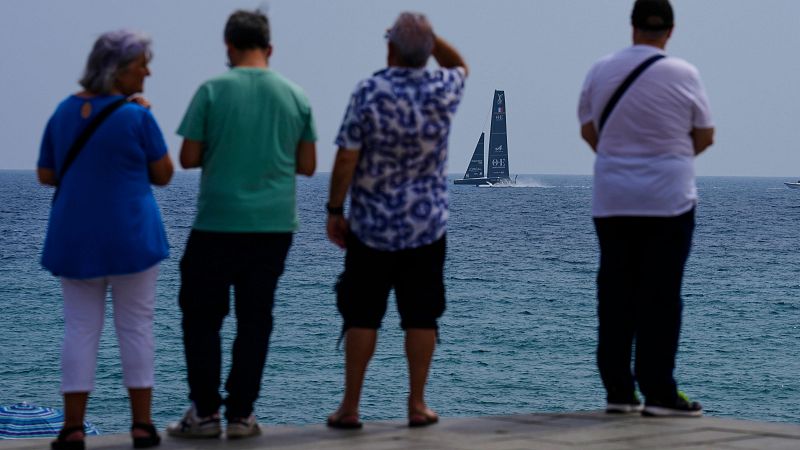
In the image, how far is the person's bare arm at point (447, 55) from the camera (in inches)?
198

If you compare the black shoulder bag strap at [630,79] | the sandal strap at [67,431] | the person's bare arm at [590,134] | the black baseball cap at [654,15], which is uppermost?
the black baseball cap at [654,15]

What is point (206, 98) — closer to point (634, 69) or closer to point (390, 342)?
point (634, 69)

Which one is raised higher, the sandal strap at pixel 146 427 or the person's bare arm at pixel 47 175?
the person's bare arm at pixel 47 175

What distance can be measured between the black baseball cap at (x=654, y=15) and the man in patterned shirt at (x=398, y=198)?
29.2 inches

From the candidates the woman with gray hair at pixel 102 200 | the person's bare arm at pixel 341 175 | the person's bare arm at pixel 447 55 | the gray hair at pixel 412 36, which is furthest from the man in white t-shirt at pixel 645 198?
the woman with gray hair at pixel 102 200

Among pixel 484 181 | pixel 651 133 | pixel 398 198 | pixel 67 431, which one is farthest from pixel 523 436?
pixel 484 181

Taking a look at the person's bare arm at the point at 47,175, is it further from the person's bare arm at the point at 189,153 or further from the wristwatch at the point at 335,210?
the wristwatch at the point at 335,210

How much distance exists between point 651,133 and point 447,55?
0.83m

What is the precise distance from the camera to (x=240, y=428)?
15.6 ft

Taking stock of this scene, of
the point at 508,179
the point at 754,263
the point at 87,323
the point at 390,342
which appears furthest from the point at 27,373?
the point at 508,179

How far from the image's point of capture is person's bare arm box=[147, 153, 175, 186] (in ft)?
14.9

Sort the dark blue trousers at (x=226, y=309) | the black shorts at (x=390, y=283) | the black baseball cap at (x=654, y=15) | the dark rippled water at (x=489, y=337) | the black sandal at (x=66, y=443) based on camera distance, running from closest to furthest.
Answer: the black sandal at (x=66, y=443), the dark blue trousers at (x=226, y=309), the black shorts at (x=390, y=283), the black baseball cap at (x=654, y=15), the dark rippled water at (x=489, y=337)

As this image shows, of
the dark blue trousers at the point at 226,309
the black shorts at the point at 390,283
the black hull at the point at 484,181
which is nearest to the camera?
the dark blue trousers at the point at 226,309

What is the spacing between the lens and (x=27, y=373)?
43.5 m
